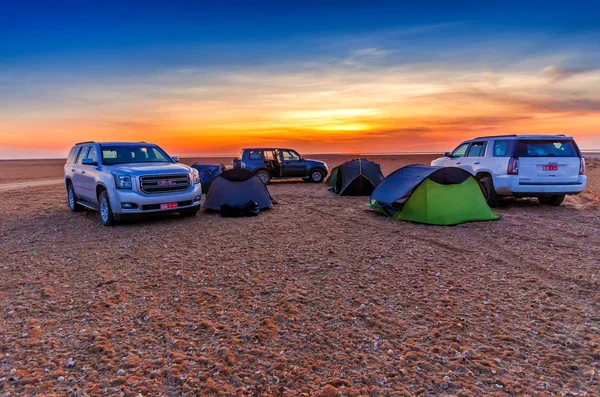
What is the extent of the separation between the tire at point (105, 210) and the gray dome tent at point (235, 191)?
265cm

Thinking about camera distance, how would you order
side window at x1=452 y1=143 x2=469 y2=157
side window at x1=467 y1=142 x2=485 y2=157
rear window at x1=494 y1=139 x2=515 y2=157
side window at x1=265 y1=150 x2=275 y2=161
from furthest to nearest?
side window at x1=265 y1=150 x2=275 y2=161
side window at x1=452 y1=143 x2=469 y2=157
side window at x1=467 y1=142 x2=485 y2=157
rear window at x1=494 y1=139 x2=515 y2=157

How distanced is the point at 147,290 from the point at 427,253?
4613 millimetres

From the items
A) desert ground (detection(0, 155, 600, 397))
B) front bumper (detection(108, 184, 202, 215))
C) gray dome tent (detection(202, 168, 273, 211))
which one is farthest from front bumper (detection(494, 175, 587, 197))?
front bumper (detection(108, 184, 202, 215))

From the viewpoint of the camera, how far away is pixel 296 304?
473cm

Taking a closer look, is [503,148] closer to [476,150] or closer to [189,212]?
[476,150]

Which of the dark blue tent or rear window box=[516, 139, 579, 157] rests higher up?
rear window box=[516, 139, 579, 157]

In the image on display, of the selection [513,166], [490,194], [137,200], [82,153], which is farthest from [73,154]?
[513,166]

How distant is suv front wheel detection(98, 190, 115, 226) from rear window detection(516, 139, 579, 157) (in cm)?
1063

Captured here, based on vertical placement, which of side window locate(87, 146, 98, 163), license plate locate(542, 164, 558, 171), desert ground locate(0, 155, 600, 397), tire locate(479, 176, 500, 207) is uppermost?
side window locate(87, 146, 98, 163)

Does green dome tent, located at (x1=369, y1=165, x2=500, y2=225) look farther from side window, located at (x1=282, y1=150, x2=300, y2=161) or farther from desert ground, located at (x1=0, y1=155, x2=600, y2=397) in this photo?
side window, located at (x1=282, y1=150, x2=300, y2=161)

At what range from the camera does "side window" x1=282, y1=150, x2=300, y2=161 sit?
20.0 meters

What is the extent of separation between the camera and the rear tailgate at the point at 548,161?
34.0 feet

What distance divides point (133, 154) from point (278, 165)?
9.99 metres

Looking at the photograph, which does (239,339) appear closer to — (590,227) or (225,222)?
(225,222)
